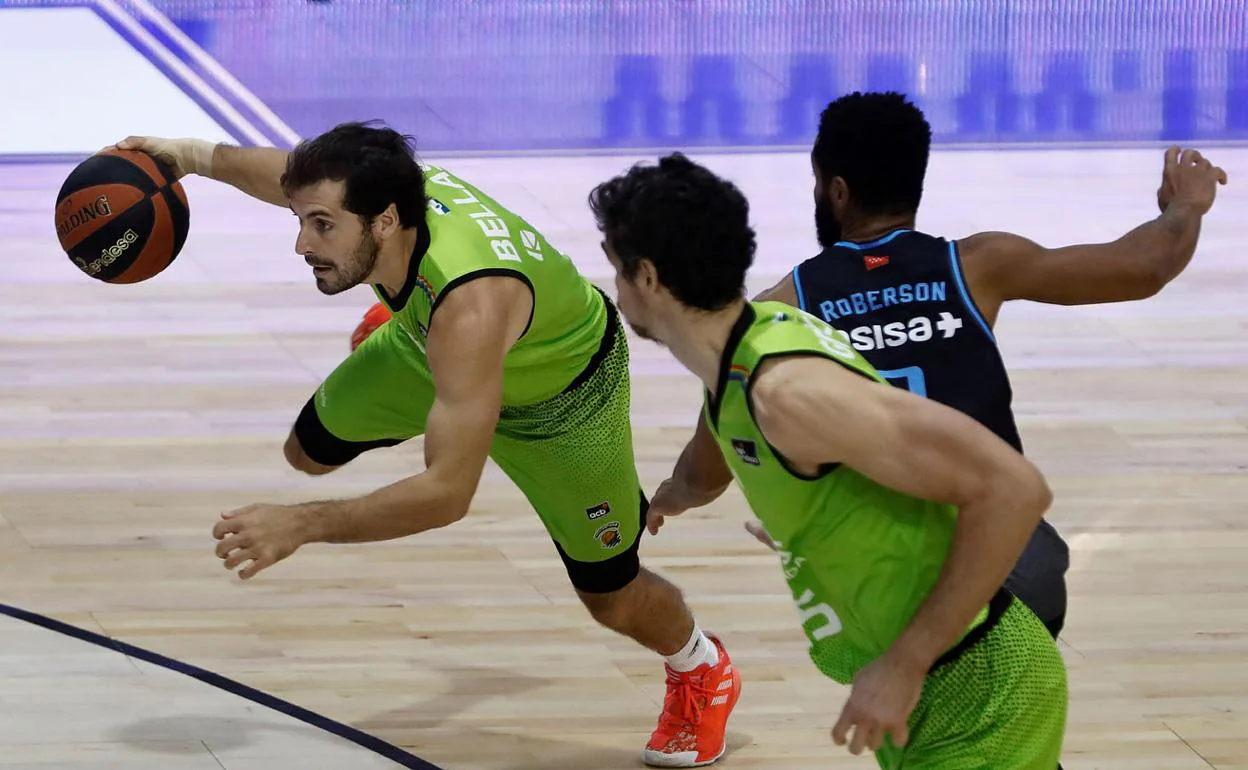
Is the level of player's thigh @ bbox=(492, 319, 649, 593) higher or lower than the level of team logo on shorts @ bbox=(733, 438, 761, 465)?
lower

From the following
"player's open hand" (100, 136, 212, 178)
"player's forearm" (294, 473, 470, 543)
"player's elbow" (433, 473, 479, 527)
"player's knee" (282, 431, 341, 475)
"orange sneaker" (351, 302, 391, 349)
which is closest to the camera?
"player's forearm" (294, 473, 470, 543)

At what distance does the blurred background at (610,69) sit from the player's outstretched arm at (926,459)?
308 inches

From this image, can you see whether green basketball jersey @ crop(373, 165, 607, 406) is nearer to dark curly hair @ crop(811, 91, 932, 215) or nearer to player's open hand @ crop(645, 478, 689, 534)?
player's open hand @ crop(645, 478, 689, 534)

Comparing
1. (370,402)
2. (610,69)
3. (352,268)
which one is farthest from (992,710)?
(610,69)

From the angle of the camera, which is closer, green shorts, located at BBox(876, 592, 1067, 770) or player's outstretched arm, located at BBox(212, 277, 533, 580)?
green shorts, located at BBox(876, 592, 1067, 770)

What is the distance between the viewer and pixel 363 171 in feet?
11.3

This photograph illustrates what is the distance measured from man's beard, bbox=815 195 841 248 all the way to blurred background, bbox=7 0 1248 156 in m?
6.97

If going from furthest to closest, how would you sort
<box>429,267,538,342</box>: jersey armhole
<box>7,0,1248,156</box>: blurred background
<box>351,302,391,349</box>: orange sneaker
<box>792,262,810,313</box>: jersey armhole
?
<box>7,0,1248,156</box>: blurred background < <box>351,302,391,349</box>: orange sneaker < <box>429,267,538,342</box>: jersey armhole < <box>792,262,810,313</box>: jersey armhole

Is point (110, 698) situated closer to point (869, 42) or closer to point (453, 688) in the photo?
point (453, 688)

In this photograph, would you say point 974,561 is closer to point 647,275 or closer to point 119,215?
point 647,275

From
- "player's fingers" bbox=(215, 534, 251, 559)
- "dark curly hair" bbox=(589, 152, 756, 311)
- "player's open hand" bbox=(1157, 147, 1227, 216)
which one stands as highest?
"dark curly hair" bbox=(589, 152, 756, 311)

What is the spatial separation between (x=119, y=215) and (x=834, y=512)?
2.26 meters

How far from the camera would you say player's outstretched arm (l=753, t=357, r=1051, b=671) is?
224cm

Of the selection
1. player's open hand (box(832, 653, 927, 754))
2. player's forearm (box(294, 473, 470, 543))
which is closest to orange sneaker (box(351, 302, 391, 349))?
player's forearm (box(294, 473, 470, 543))
